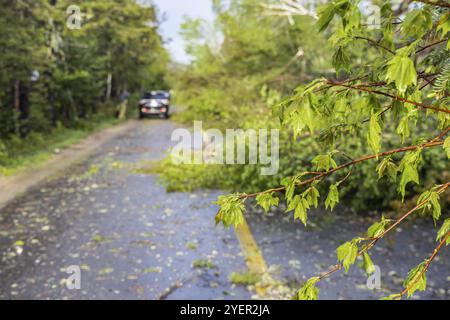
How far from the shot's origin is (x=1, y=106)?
1413cm

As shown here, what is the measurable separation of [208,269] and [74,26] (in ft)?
46.7

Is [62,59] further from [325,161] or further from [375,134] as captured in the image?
[375,134]

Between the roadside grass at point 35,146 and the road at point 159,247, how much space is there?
7.68ft

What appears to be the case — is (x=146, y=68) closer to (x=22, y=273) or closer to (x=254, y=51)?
(x=254, y=51)

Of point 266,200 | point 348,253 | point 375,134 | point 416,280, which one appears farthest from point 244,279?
point 375,134

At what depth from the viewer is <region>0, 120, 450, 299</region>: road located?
17.3 ft

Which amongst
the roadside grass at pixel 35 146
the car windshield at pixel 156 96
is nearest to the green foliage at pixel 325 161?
the roadside grass at pixel 35 146

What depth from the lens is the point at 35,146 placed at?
47.1ft

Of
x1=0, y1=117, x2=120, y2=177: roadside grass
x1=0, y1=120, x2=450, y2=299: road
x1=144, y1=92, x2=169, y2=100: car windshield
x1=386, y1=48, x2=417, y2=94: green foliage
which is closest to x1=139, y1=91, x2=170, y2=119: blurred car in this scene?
x1=144, y1=92, x2=169, y2=100: car windshield

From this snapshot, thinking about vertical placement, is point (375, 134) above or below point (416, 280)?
above

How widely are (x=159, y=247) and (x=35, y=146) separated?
9556 millimetres

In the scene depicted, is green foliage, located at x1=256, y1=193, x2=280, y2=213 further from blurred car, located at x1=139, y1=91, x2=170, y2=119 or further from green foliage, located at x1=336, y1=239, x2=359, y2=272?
blurred car, located at x1=139, y1=91, x2=170, y2=119

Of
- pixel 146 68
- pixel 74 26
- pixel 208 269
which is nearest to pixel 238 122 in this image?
pixel 208 269

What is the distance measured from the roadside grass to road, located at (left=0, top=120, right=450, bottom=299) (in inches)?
92.2
